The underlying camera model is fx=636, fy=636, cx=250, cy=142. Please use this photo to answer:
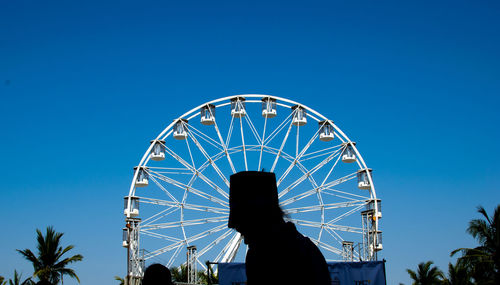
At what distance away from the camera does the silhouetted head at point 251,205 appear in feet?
7.44

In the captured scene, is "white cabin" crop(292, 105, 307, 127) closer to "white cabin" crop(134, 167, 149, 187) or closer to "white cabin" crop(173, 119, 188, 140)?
"white cabin" crop(173, 119, 188, 140)

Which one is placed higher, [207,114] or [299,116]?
[207,114]

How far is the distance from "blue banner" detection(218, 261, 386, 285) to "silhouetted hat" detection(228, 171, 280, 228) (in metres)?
14.3

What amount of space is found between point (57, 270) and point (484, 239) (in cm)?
2741

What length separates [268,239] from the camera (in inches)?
87.4

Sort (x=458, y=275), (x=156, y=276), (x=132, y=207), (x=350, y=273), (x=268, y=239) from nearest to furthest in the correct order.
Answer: (x=268, y=239), (x=156, y=276), (x=350, y=273), (x=132, y=207), (x=458, y=275)

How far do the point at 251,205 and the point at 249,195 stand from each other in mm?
41

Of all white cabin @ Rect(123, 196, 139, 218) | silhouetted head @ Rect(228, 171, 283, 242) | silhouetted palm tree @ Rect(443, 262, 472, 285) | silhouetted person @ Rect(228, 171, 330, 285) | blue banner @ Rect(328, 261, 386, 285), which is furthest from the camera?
silhouetted palm tree @ Rect(443, 262, 472, 285)

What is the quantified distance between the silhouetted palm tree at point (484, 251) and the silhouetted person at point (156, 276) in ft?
117

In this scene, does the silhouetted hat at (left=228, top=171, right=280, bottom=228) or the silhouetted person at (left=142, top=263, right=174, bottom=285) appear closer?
the silhouetted hat at (left=228, top=171, right=280, bottom=228)

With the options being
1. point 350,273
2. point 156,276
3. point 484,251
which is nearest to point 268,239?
point 156,276

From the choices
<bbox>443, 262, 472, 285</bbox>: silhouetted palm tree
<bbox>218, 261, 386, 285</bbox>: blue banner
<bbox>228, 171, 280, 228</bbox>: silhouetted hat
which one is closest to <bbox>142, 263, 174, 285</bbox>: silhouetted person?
<bbox>228, 171, 280, 228</bbox>: silhouetted hat

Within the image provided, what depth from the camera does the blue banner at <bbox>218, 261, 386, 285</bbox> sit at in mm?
16250

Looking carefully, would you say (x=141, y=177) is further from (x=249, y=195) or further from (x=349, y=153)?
(x=249, y=195)
